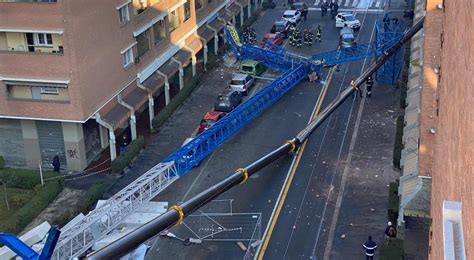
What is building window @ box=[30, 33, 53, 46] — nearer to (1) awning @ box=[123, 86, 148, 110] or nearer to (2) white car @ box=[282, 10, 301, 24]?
(1) awning @ box=[123, 86, 148, 110]

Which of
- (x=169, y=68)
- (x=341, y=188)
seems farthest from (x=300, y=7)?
(x=341, y=188)

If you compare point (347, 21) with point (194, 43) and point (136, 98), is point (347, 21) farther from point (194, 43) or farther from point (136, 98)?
point (136, 98)

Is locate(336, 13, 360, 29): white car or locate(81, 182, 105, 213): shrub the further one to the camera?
locate(336, 13, 360, 29): white car

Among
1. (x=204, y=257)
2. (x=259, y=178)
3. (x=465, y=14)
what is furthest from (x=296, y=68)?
(x=465, y=14)

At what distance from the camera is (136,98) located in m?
33.4

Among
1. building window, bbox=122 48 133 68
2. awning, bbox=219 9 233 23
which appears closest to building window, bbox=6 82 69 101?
building window, bbox=122 48 133 68

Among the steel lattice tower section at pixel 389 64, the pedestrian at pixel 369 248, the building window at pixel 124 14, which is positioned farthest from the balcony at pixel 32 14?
the steel lattice tower section at pixel 389 64

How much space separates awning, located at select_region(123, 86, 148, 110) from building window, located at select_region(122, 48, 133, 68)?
150 cm

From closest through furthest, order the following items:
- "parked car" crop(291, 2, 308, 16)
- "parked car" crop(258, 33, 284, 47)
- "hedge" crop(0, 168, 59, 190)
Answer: "hedge" crop(0, 168, 59, 190)
"parked car" crop(258, 33, 284, 47)
"parked car" crop(291, 2, 308, 16)

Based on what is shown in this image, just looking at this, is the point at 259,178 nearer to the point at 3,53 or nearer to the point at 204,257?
the point at 204,257

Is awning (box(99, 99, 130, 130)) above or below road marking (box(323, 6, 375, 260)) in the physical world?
above

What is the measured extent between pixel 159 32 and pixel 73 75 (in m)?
10.5

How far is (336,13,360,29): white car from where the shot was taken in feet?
169

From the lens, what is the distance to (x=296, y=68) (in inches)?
1551
